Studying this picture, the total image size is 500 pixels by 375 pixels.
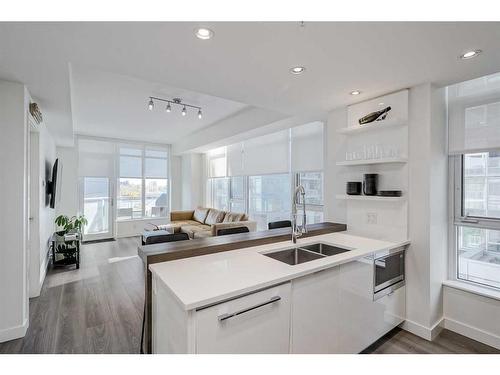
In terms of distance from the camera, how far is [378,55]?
68.6 inches

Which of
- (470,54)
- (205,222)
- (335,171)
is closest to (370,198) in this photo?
(335,171)

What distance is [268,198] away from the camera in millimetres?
5039

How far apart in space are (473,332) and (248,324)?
2.32 meters

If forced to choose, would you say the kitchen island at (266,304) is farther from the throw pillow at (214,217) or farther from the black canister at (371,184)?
the throw pillow at (214,217)

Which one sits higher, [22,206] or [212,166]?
[212,166]

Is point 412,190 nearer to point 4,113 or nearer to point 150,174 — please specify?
point 4,113

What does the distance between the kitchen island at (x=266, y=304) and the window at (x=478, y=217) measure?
2.95 feet

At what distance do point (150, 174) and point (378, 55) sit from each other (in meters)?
6.91

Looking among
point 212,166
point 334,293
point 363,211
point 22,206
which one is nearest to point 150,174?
point 212,166

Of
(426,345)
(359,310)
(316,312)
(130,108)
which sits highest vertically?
(130,108)

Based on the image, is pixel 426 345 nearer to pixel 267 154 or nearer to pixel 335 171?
pixel 335 171

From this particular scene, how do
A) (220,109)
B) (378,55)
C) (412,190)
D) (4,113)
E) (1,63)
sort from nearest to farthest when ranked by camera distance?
(378,55), (1,63), (4,113), (412,190), (220,109)
